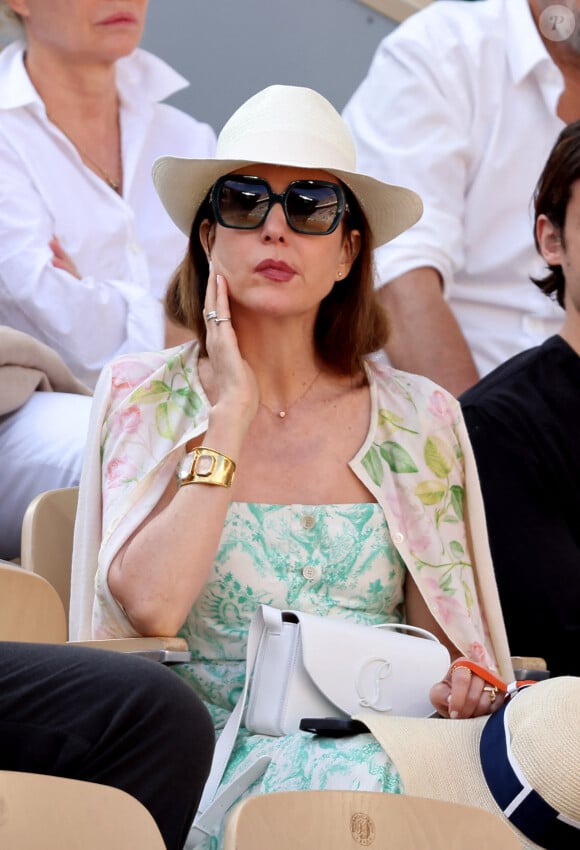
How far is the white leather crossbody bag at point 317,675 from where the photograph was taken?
91.7 inches

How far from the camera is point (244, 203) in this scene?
2641 millimetres

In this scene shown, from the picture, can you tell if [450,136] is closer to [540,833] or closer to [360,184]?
[360,184]

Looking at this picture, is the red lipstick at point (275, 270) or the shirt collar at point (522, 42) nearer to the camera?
the red lipstick at point (275, 270)

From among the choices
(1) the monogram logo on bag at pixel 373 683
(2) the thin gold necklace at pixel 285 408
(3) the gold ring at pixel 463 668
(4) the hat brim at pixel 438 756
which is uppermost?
(2) the thin gold necklace at pixel 285 408

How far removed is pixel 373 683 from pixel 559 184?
1.45 metres

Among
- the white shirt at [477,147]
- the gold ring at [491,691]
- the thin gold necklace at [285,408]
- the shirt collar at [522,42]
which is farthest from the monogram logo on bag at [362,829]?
the shirt collar at [522,42]

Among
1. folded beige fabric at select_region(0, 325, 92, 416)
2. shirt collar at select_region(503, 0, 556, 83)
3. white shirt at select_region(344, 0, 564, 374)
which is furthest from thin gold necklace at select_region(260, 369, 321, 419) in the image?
shirt collar at select_region(503, 0, 556, 83)

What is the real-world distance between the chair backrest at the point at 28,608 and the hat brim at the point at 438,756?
0.48 metres

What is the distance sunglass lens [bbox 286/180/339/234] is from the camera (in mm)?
2631

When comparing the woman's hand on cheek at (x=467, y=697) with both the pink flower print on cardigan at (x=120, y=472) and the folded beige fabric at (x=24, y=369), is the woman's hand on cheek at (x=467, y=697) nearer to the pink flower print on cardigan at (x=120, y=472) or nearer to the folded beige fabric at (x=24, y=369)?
the pink flower print on cardigan at (x=120, y=472)

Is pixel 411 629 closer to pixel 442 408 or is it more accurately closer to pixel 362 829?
pixel 442 408

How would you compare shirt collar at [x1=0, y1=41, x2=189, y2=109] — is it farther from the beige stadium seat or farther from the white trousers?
the beige stadium seat

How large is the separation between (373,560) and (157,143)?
2.06m

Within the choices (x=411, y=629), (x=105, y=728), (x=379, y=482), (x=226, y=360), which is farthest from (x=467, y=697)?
(x=226, y=360)
